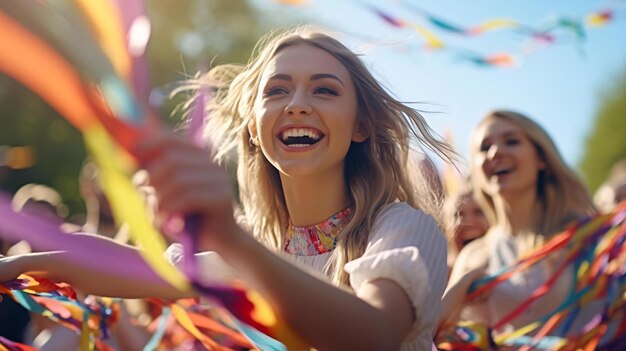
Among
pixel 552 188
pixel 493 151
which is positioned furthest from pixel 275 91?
pixel 552 188

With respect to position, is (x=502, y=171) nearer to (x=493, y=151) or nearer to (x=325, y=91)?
(x=493, y=151)

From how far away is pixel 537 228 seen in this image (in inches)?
157

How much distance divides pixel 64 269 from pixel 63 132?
55.2ft

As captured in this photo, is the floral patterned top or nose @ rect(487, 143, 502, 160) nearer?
the floral patterned top

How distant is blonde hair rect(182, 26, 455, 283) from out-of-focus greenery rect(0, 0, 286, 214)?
12344mm

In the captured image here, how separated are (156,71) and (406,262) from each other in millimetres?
18447

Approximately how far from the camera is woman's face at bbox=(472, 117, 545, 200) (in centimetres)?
407

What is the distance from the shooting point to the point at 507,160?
4090 millimetres

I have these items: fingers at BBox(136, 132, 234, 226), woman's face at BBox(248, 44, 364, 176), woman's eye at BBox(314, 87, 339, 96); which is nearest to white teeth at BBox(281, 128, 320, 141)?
woman's face at BBox(248, 44, 364, 176)

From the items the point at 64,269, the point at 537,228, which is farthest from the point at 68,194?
the point at 64,269

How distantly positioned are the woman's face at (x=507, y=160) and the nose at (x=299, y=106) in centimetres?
212

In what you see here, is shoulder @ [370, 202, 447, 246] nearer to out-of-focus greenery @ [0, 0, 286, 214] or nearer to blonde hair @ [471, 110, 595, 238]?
blonde hair @ [471, 110, 595, 238]

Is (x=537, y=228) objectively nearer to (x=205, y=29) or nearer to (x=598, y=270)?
(x=598, y=270)

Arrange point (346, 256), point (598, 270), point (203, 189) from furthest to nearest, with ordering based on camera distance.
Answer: point (598, 270)
point (346, 256)
point (203, 189)
